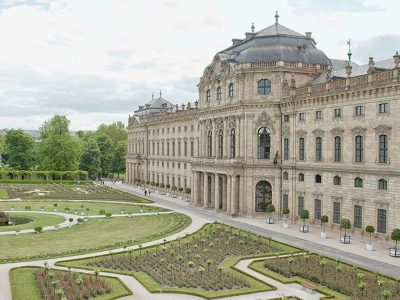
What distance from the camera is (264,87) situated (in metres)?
62.5

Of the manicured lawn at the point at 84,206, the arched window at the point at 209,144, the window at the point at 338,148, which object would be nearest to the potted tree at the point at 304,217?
the window at the point at 338,148

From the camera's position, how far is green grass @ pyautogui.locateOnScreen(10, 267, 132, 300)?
28833 mm

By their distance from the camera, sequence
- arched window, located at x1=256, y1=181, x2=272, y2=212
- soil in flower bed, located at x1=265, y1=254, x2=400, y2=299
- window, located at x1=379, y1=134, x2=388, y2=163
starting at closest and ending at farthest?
1. soil in flower bed, located at x1=265, y1=254, x2=400, y2=299
2. window, located at x1=379, y1=134, x2=388, y2=163
3. arched window, located at x1=256, y1=181, x2=272, y2=212

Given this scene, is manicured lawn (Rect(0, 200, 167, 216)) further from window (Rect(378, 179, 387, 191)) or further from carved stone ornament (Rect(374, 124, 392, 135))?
carved stone ornament (Rect(374, 124, 392, 135))

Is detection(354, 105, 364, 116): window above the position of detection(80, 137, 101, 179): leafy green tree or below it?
above

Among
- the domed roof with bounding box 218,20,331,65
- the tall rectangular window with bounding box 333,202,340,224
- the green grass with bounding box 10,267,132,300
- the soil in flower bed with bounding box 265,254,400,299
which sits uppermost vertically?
the domed roof with bounding box 218,20,331,65

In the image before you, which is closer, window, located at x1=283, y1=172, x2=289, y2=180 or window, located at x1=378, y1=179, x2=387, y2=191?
window, located at x1=378, y1=179, x2=387, y2=191

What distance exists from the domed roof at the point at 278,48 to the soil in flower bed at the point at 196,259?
81.6 feet

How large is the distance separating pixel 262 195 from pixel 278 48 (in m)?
19.6

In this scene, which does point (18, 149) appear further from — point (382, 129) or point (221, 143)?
point (382, 129)

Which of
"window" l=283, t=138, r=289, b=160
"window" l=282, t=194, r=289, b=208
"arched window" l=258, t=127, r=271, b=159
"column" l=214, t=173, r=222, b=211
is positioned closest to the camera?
"window" l=282, t=194, r=289, b=208

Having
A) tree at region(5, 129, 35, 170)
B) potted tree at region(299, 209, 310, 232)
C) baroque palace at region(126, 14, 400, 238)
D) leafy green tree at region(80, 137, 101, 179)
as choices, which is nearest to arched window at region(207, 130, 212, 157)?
baroque palace at region(126, 14, 400, 238)

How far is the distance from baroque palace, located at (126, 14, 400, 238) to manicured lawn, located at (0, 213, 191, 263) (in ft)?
38.6

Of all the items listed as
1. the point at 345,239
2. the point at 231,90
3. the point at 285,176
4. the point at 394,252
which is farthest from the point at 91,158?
the point at 394,252
